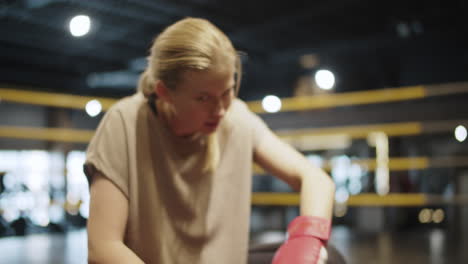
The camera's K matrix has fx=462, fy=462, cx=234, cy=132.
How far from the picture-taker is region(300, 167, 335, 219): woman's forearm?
3.18 feet

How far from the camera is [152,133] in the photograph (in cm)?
93

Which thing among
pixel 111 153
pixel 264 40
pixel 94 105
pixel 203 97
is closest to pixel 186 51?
pixel 203 97

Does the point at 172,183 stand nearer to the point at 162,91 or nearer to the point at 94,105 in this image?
the point at 162,91

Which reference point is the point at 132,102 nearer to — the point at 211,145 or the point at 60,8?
the point at 211,145

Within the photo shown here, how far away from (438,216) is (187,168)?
510 centimetres

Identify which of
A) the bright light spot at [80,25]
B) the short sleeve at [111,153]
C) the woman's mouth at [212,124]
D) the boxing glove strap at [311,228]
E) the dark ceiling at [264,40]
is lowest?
the boxing glove strap at [311,228]

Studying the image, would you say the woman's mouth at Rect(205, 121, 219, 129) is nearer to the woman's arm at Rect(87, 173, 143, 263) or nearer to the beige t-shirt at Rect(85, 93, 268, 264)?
the beige t-shirt at Rect(85, 93, 268, 264)

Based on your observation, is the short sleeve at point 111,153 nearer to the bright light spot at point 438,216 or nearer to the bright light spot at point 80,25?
the bright light spot at point 80,25

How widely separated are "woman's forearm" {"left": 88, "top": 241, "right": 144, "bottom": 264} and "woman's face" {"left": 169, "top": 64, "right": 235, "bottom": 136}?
0.26m

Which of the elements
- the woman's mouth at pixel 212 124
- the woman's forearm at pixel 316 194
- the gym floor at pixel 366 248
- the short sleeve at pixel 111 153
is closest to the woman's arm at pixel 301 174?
the woman's forearm at pixel 316 194

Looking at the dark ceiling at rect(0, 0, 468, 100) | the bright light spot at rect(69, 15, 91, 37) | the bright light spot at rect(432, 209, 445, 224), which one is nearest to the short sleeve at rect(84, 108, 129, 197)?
the dark ceiling at rect(0, 0, 468, 100)

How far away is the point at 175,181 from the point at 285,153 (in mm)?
254

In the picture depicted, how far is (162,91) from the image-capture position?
2.90ft

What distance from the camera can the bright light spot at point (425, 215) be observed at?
522cm
